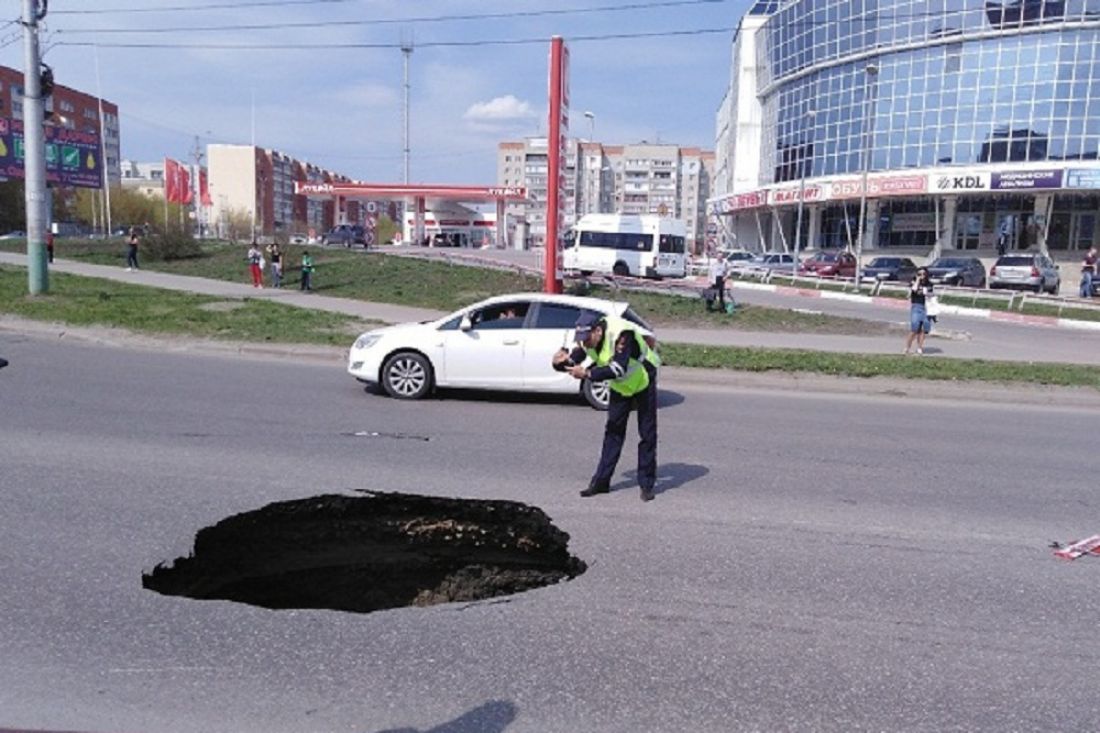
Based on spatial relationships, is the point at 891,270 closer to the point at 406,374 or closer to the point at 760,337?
the point at 760,337

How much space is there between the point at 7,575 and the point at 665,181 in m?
131

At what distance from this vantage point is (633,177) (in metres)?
131

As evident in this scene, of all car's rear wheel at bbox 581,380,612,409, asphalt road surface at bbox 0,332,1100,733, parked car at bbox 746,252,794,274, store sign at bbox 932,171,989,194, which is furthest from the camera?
store sign at bbox 932,171,989,194

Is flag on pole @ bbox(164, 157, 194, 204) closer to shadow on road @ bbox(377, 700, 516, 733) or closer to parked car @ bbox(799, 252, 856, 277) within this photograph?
parked car @ bbox(799, 252, 856, 277)

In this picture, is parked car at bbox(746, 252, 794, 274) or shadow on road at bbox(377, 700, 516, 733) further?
parked car at bbox(746, 252, 794, 274)

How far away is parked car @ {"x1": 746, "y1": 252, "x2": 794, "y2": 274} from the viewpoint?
41938 millimetres

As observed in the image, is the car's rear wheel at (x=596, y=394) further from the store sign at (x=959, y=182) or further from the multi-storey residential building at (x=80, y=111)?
the multi-storey residential building at (x=80, y=111)

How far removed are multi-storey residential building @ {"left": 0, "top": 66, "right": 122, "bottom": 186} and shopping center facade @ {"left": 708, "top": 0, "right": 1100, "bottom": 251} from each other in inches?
2685

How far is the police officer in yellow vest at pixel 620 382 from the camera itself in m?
5.88

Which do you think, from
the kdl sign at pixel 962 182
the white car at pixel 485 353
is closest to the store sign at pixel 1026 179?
the kdl sign at pixel 962 182

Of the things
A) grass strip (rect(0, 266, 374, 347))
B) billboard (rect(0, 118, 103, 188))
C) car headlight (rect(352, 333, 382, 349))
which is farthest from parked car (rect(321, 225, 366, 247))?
car headlight (rect(352, 333, 382, 349))

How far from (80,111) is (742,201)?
8216 cm

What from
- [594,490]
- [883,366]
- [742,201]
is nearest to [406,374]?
[594,490]

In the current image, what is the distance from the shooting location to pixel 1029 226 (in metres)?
47.3
